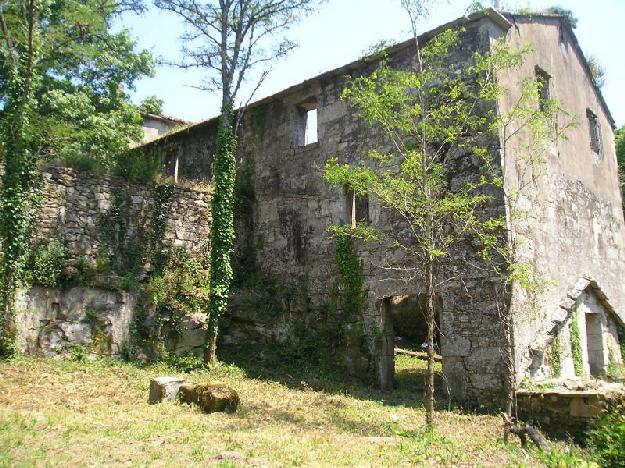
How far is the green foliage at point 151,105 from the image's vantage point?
78.6 ft

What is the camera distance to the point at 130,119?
20406 mm

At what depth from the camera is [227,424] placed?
7961 millimetres

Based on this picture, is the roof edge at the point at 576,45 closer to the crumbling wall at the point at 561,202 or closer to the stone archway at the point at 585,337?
the crumbling wall at the point at 561,202

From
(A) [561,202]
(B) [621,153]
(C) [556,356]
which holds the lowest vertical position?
(C) [556,356]

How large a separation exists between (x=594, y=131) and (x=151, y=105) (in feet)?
59.6

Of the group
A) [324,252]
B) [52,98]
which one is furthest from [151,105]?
[324,252]

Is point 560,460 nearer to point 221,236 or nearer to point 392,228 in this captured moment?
point 392,228

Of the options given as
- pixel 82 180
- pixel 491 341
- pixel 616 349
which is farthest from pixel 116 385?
pixel 616 349

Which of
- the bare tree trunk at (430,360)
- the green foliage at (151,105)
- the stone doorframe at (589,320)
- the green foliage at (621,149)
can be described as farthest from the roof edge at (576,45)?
the green foliage at (151,105)

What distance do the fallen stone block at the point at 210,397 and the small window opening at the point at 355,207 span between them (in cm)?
575

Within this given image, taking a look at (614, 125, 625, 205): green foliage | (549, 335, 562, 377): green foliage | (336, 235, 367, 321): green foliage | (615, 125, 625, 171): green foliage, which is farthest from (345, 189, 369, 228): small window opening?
(615, 125, 625, 171): green foliage

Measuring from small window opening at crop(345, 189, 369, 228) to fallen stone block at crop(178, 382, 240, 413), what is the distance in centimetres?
575

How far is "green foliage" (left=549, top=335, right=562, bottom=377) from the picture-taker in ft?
36.2

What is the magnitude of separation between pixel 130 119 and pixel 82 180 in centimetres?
846
